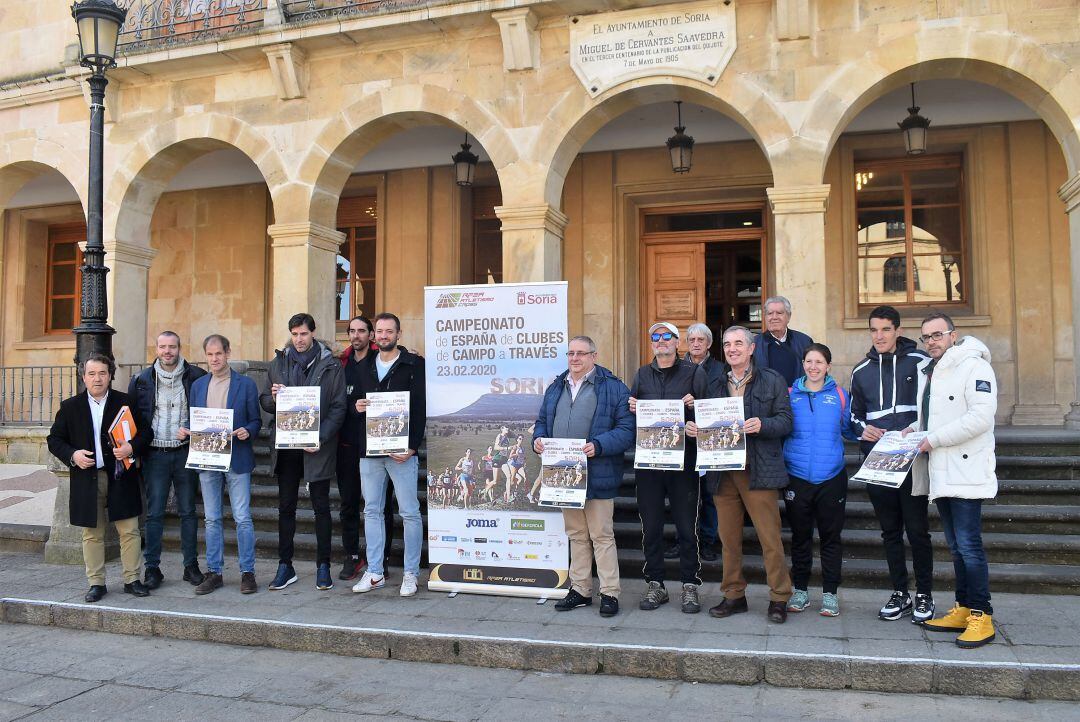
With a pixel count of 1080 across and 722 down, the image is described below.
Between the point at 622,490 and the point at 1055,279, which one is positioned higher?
the point at 1055,279

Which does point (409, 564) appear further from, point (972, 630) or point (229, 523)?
point (972, 630)

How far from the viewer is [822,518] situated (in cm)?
554

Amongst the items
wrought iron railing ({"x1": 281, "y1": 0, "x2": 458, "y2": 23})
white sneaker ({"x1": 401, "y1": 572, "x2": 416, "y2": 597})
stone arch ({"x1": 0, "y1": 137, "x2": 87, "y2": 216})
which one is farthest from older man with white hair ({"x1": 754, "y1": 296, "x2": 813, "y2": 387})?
stone arch ({"x1": 0, "y1": 137, "x2": 87, "y2": 216})

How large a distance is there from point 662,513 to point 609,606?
2.45 ft

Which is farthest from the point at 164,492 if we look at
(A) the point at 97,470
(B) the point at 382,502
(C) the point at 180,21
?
(C) the point at 180,21

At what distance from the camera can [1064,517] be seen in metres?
6.51

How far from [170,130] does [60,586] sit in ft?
20.4

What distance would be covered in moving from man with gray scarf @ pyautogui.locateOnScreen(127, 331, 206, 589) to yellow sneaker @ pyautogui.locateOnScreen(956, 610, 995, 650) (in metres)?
5.50

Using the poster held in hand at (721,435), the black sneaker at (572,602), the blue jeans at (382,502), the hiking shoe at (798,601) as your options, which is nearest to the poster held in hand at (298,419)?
the blue jeans at (382,502)

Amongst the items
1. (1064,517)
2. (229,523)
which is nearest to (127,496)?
(229,523)

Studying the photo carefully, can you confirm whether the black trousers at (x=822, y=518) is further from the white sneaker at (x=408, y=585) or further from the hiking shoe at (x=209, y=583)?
the hiking shoe at (x=209, y=583)

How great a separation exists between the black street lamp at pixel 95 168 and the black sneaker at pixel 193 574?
221 centimetres

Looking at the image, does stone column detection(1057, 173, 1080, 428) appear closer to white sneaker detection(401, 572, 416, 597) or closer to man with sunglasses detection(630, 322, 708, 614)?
man with sunglasses detection(630, 322, 708, 614)

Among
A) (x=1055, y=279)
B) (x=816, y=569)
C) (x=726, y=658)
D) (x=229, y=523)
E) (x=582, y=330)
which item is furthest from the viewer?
(x=582, y=330)
